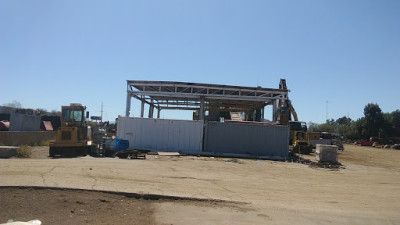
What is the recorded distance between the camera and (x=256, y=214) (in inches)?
319

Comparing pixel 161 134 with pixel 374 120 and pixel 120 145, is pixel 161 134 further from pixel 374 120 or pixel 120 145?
pixel 374 120

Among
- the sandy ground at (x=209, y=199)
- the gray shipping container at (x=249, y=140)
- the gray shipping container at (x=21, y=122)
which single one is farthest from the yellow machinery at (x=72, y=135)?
the gray shipping container at (x=21, y=122)

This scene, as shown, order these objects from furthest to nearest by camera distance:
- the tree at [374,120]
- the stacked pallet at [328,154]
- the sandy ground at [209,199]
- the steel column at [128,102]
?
the tree at [374,120] < the steel column at [128,102] < the stacked pallet at [328,154] < the sandy ground at [209,199]

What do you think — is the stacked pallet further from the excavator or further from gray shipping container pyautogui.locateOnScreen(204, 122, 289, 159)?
the excavator

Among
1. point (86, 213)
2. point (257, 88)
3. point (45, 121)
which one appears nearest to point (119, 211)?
point (86, 213)

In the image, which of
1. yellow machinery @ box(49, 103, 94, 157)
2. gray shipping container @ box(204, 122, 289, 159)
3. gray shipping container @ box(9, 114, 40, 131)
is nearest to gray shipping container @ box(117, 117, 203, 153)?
gray shipping container @ box(204, 122, 289, 159)

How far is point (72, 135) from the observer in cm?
2155

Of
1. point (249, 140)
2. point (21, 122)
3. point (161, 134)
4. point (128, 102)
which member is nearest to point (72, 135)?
point (161, 134)

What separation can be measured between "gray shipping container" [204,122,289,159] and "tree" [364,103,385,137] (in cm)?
6253

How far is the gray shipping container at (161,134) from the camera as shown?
2792 centimetres

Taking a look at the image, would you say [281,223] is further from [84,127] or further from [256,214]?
[84,127]

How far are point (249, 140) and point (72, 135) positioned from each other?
47.3ft

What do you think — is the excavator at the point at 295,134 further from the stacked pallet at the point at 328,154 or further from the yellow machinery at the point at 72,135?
the yellow machinery at the point at 72,135

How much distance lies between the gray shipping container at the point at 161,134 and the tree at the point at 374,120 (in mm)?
67289
